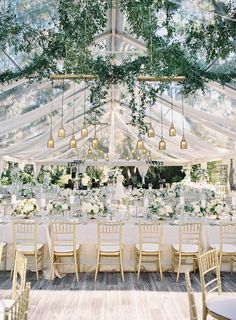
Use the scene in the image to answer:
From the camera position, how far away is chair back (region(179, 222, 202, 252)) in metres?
6.49

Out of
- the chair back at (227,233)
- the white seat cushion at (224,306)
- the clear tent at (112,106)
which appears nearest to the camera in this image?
the white seat cushion at (224,306)

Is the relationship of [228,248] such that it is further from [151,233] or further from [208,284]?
[208,284]

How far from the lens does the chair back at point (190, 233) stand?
21.3ft

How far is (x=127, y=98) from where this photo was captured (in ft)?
32.7

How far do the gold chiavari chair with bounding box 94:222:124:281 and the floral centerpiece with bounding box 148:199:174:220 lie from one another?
2.93ft

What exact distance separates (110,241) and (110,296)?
4.26 feet

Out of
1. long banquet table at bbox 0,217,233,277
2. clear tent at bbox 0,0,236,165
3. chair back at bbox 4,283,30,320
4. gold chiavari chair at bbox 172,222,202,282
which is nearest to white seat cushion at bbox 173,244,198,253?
gold chiavari chair at bbox 172,222,202,282

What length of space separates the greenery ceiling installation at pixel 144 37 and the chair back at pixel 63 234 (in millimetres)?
2619

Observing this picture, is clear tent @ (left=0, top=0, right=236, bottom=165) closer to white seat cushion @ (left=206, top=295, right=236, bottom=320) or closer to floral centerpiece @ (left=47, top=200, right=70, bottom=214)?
floral centerpiece @ (left=47, top=200, right=70, bottom=214)

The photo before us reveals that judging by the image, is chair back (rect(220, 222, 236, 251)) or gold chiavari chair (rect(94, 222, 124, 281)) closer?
gold chiavari chair (rect(94, 222, 124, 281))

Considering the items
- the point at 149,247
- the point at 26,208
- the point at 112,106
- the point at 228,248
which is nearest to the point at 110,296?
the point at 149,247

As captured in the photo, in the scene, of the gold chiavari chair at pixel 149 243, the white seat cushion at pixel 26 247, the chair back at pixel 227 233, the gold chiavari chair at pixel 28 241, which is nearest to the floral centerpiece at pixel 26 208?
the gold chiavari chair at pixel 28 241

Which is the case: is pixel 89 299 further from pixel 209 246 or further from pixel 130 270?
pixel 209 246

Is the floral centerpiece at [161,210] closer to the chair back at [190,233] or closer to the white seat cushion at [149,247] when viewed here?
the chair back at [190,233]
